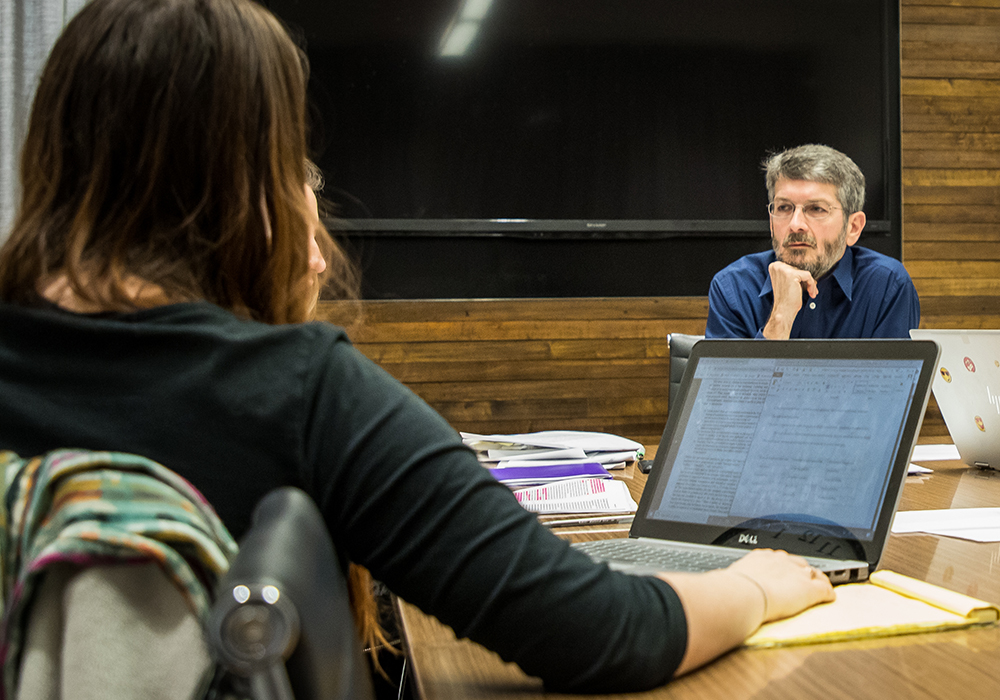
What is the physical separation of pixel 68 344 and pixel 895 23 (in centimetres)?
389

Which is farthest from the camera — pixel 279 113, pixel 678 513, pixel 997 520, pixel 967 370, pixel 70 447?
pixel 967 370

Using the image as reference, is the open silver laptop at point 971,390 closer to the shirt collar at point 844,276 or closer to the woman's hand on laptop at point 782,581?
the woman's hand on laptop at point 782,581

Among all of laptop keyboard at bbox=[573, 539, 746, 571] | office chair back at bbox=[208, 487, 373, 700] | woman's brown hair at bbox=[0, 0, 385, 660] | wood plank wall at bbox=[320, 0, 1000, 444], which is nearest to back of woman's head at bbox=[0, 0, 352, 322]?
woman's brown hair at bbox=[0, 0, 385, 660]

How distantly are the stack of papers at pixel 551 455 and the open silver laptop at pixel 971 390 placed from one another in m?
0.55

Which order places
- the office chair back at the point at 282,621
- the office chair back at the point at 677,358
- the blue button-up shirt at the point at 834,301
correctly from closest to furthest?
the office chair back at the point at 282,621 → the office chair back at the point at 677,358 → the blue button-up shirt at the point at 834,301

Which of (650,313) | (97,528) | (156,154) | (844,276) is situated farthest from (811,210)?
(97,528)

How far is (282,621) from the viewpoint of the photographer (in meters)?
0.33

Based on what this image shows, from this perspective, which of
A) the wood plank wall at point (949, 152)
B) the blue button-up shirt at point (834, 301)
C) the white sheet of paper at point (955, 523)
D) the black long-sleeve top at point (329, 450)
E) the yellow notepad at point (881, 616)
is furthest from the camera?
the wood plank wall at point (949, 152)

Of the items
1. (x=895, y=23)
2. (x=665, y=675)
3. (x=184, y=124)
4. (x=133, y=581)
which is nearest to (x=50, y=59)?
(x=184, y=124)

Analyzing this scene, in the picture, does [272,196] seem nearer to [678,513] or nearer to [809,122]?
[678,513]

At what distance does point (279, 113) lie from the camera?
2.17 feet

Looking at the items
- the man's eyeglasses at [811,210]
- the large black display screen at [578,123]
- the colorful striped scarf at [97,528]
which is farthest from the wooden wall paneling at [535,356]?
the colorful striped scarf at [97,528]

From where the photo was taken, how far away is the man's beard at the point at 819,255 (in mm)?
2562

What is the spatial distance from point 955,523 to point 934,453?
767mm
